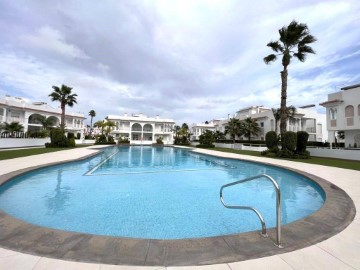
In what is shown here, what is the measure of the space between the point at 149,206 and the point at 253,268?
4.18 meters

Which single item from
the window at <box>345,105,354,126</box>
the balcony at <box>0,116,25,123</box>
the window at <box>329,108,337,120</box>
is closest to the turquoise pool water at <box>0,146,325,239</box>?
the window at <box>345,105,354,126</box>

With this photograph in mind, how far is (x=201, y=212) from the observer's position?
5.59 m

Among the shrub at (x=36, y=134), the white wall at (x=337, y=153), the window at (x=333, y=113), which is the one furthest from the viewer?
the shrub at (x=36, y=134)

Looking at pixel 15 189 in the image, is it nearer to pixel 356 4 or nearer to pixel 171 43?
pixel 171 43

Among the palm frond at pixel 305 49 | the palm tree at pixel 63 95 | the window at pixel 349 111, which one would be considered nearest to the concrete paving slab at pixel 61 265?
the palm frond at pixel 305 49

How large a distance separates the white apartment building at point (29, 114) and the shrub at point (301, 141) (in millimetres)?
42063

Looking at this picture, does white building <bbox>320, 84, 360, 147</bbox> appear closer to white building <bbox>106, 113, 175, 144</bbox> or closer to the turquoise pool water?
the turquoise pool water

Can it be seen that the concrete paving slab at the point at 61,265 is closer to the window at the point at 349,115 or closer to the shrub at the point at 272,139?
the shrub at the point at 272,139

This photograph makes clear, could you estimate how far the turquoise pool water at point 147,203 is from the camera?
4.60 meters

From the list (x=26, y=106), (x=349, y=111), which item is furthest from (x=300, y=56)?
(x=26, y=106)

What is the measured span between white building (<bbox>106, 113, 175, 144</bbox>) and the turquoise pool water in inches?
1707

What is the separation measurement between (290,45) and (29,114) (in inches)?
1841

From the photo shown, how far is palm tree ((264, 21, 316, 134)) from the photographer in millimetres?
Result: 17389

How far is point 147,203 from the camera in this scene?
20.6 ft
